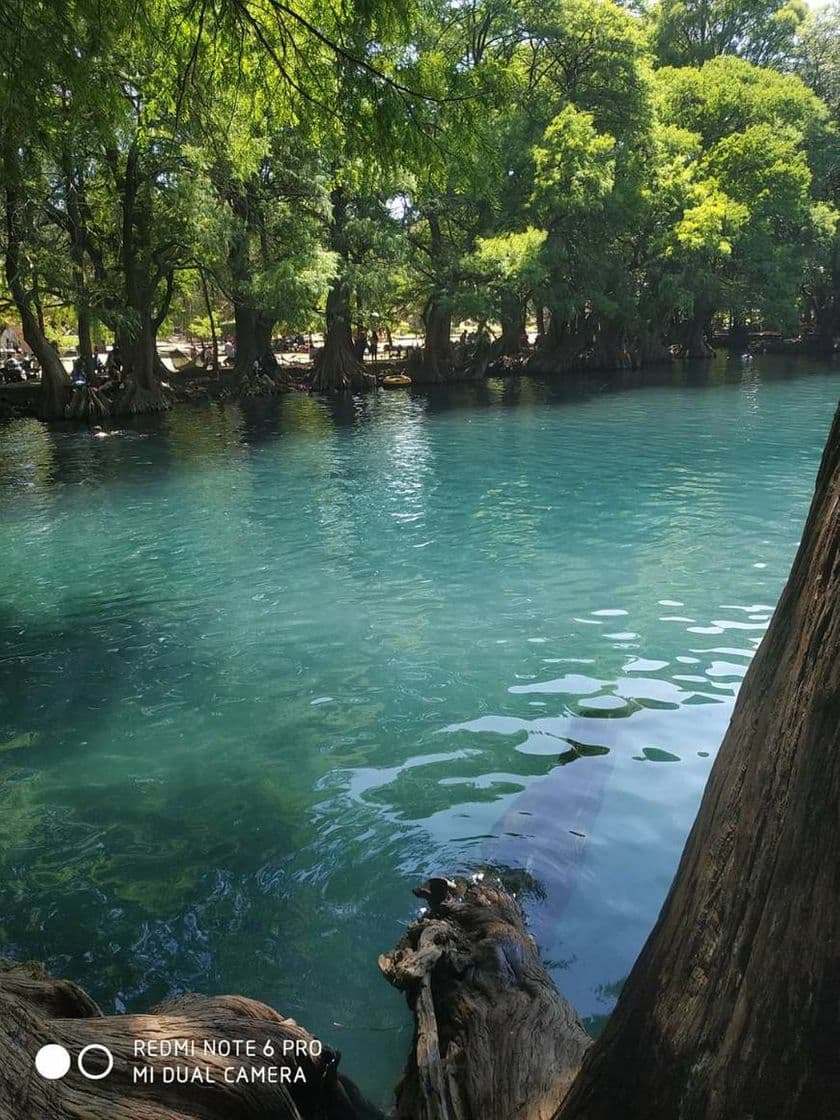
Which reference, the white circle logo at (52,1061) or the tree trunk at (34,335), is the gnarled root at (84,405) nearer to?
the tree trunk at (34,335)

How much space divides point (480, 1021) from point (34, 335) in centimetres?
3061

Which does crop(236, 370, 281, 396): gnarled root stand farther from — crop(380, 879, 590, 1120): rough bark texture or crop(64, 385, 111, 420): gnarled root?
crop(380, 879, 590, 1120): rough bark texture

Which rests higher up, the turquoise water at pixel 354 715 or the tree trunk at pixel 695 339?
the tree trunk at pixel 695 339

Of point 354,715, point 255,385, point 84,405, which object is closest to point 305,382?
point 255,385

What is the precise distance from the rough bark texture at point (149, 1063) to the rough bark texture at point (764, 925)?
3.61ft

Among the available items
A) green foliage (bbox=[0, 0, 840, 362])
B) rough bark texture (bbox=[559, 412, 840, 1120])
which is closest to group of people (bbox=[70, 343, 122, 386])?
green foliage (bbox=[0, 0, 840, 362])

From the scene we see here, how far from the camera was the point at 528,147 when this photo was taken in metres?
34.5

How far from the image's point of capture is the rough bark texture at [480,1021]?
106 inches

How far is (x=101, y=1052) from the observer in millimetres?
2375

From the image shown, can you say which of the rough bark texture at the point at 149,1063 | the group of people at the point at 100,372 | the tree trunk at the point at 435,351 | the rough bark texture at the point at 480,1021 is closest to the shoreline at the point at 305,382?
the tree trunk at the point at 435,351

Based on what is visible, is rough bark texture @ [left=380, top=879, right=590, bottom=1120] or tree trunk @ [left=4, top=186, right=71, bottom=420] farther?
tree trunk @ [left=4, top=186, right=71, bottom=420]

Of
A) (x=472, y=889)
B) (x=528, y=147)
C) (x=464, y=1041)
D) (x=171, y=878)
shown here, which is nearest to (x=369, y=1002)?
(x=472, y=889)

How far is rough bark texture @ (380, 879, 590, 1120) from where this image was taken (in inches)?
106

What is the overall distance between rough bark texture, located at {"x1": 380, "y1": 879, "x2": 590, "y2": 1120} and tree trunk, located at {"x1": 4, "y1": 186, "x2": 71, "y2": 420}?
88.5 ft
